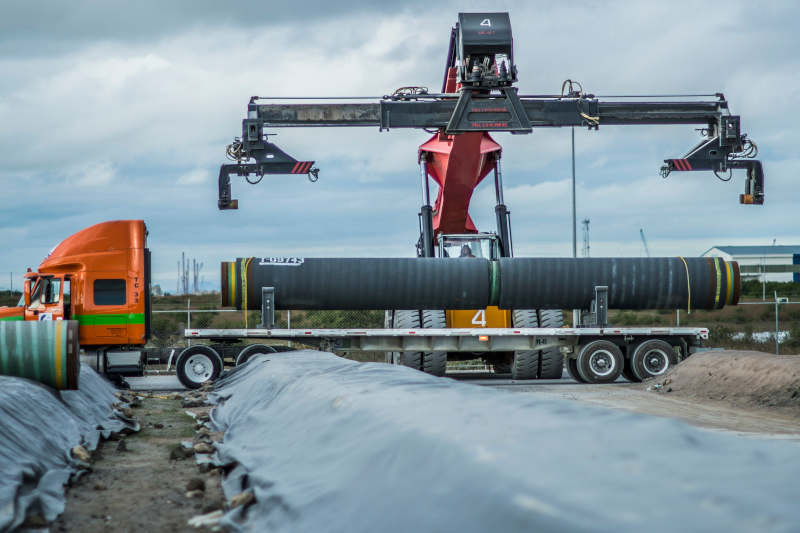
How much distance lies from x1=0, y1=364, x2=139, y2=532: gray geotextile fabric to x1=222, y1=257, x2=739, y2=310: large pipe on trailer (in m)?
6.19

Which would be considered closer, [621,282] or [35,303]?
[35,303]

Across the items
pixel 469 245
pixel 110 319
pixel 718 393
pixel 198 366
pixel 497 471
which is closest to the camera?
pixel 497 471

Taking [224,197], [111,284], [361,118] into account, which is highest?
[361,118]

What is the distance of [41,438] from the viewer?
6102mm

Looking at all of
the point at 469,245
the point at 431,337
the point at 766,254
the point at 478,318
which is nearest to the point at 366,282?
the point at 431,337

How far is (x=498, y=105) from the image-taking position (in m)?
13.2

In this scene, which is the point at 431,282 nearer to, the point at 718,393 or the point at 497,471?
the point at 718,393

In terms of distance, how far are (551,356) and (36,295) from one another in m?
11.3

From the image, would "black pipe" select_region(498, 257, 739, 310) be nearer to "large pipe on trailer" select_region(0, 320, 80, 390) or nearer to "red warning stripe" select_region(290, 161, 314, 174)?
"red warning stripe" select_region(290, 161, 314, 174)

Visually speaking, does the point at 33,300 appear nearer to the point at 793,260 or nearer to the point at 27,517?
the point at 27,517

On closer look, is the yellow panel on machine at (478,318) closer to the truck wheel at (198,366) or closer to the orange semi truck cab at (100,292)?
the truck wheel at (198,366)

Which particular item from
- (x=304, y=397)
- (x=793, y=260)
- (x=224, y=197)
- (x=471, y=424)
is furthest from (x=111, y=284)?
(x=793, y=260)

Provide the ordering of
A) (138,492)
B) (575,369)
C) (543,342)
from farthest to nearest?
(575,369), (543,342), (138,492)

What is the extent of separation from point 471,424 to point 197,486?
2595 millimetres
